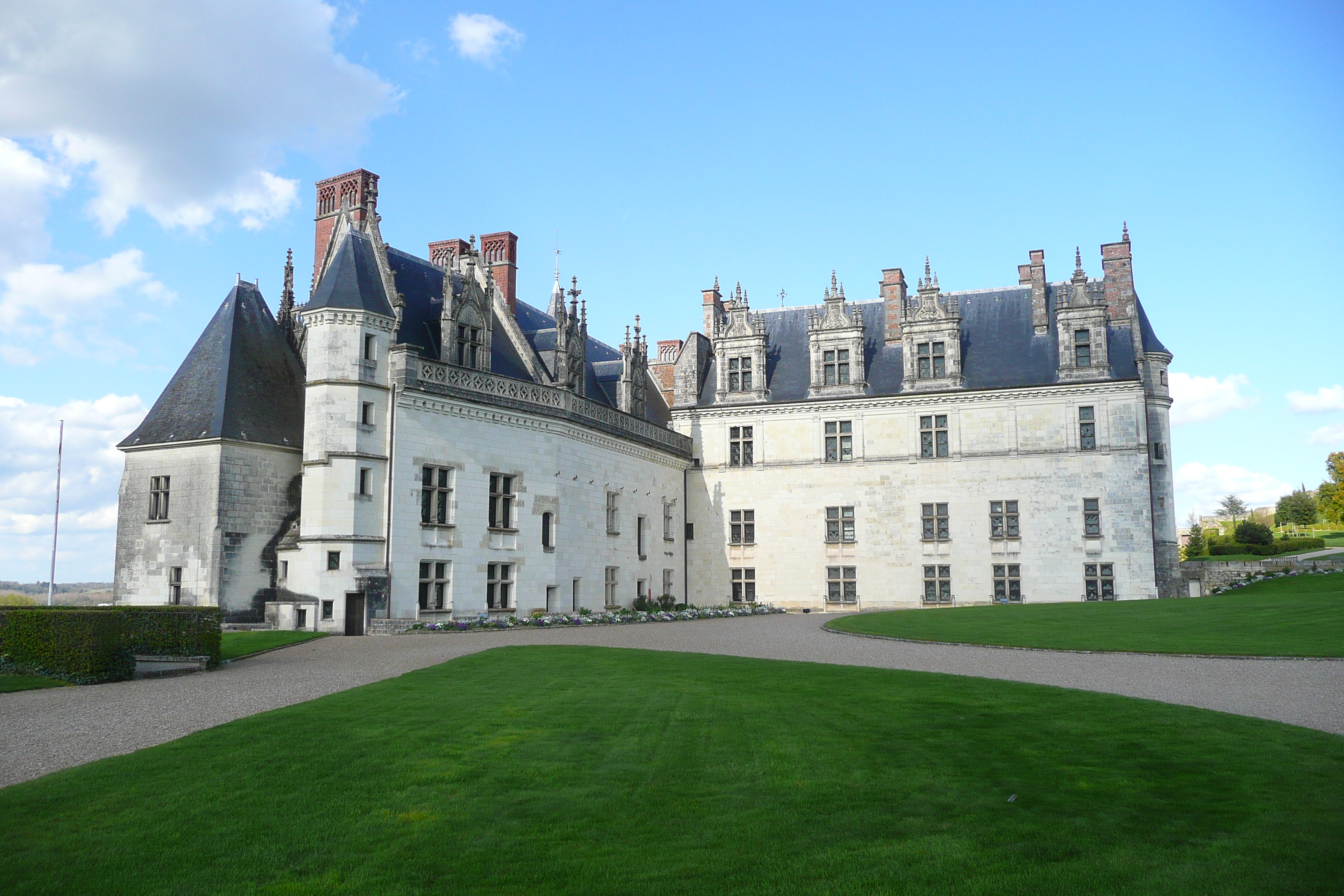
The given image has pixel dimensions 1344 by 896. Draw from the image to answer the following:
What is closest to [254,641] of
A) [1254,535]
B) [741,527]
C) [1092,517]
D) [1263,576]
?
[741,527]

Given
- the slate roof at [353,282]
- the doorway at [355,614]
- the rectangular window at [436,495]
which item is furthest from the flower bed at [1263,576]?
the slate roof at [353,282]

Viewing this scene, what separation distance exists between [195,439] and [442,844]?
74.8ft

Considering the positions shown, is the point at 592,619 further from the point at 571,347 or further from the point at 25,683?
the point at 25,683

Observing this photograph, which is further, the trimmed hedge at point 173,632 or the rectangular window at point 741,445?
the rectangular window at point 741,445

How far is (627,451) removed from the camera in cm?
3562

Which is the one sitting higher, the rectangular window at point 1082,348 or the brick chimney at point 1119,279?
the brick chimney at point 1119,279

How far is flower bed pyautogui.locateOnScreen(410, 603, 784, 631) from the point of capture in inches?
998

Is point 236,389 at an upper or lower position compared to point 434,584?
upper

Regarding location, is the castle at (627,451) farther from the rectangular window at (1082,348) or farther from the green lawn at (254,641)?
the green lawn at (254,641)

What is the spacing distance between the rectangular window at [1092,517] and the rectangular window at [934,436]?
18.4 feet

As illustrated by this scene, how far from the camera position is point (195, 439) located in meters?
26.1

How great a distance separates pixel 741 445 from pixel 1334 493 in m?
54.7

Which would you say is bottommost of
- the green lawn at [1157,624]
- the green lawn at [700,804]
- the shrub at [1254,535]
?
the green lawn at [700,804]

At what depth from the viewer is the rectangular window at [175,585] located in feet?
85.3
